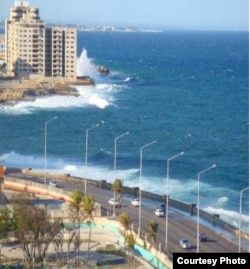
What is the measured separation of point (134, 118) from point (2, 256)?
41.5m

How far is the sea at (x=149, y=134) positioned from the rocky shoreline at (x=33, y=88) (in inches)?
53.6

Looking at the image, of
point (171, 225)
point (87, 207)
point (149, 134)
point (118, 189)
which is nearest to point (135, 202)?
point (118, 189)

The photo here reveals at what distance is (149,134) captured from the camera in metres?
61.2

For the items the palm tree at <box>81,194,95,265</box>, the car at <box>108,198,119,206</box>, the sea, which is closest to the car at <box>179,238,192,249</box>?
the sea

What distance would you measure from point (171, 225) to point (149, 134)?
27.8 meters

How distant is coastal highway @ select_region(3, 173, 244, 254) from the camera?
31.0 metres

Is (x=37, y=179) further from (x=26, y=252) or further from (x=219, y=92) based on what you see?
(x=219, y=92)

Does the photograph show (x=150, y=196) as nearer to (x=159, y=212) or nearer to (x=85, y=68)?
(x=159, y=212)

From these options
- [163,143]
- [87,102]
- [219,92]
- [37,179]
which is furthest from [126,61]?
[37,179]

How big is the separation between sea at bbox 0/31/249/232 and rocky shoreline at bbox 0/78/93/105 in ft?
4.46

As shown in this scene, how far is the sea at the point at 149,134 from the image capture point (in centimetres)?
4378

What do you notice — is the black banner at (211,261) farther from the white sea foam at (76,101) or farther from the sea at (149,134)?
the white sea foam at (76,101)

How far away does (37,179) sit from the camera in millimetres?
40344

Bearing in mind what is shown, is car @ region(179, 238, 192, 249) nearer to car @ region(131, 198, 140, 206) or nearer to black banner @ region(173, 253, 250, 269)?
car @ region(131, 198, 140, 206)
